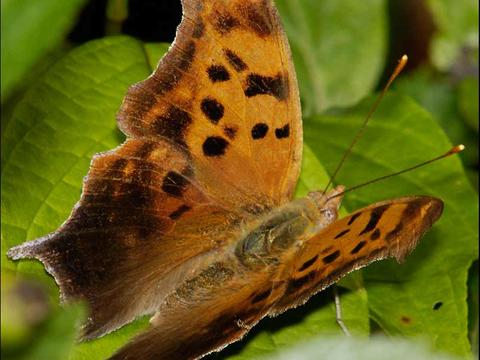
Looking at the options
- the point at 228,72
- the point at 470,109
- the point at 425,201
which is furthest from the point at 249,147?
the point at 470,109

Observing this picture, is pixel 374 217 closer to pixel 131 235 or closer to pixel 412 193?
pixel 131 235

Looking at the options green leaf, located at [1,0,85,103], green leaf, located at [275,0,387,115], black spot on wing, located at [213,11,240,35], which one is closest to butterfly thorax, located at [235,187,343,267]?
black spot on wing, located at [213,11,240,35]

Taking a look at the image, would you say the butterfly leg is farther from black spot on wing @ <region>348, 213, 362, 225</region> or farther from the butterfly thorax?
black spot on wing @ <region>348, 213, 362, 225</region>

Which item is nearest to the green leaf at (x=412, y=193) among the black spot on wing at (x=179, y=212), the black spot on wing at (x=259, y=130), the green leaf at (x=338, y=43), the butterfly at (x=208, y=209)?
the butterfly at (x=208, y=209)

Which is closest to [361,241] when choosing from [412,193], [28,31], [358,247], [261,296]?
[358,247]

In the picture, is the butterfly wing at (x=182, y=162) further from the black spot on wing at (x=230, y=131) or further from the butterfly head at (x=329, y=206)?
the butterfly head at (x=329, y=206)

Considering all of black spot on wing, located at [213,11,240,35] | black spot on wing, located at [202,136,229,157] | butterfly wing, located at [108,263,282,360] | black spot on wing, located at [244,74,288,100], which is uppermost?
black spot on wing, located at [213,11,240,35]
